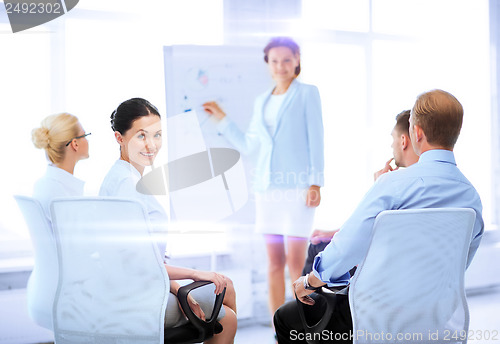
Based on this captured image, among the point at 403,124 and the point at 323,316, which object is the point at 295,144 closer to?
the point at 403,124

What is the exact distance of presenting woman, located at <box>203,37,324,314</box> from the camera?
315cm

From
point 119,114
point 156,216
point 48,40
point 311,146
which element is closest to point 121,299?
point 156,216

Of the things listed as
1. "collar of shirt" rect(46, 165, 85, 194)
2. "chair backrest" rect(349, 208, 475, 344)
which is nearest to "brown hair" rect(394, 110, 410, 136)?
"chair backrest" rect(349, 208, 475, 344)

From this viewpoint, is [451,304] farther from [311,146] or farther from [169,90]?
[169,90]

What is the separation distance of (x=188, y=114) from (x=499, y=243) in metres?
2.77

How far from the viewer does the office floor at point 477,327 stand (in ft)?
9.93

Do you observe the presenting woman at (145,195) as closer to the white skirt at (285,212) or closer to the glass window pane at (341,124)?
the white skirt at (285,212)

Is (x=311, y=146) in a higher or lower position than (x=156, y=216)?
higher

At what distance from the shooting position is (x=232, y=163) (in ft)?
11.3

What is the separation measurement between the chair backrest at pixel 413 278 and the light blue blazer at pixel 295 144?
5.23 feet

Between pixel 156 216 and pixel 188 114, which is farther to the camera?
pixel 188 114

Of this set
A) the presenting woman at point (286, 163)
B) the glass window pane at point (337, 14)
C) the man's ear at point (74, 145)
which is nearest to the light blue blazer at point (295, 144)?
the presenting woman at point (286, 163)

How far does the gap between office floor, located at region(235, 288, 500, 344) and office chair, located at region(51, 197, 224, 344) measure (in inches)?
56.9

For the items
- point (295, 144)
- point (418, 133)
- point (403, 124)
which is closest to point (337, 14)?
point (295, 144)
